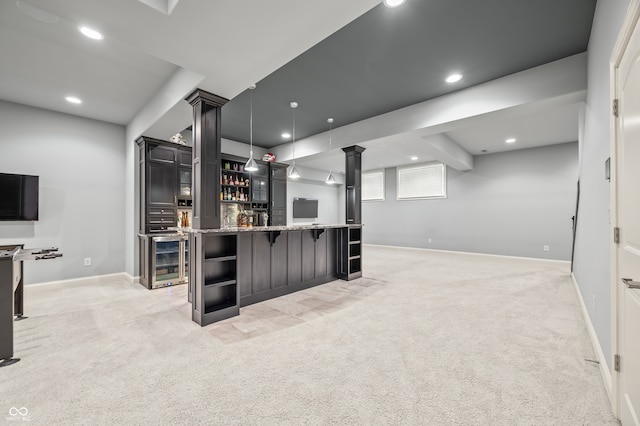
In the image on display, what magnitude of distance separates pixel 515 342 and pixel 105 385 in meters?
3.45

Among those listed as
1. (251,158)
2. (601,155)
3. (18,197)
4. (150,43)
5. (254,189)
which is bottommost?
(18,197)

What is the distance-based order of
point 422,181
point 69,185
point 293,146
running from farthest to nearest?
point 422,181
point 293,146
point 69,185

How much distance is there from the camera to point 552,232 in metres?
7.02

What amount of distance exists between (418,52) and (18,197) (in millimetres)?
6059

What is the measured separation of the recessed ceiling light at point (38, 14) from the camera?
7.68 ft

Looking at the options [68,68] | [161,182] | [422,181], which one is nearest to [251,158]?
[161,182]

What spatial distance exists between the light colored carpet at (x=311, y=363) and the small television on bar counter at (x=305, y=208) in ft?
19.0

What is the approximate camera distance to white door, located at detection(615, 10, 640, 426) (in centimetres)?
134

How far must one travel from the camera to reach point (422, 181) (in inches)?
369

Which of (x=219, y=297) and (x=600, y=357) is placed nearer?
(x=600, y=357)

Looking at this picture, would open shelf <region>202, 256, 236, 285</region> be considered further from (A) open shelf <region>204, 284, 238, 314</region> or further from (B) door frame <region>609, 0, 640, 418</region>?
(B) door frame <region>609, 0, 640, 418</region>

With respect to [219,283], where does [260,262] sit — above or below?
above

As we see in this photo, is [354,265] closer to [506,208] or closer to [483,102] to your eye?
[483,102]

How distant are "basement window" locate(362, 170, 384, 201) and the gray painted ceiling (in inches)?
227
